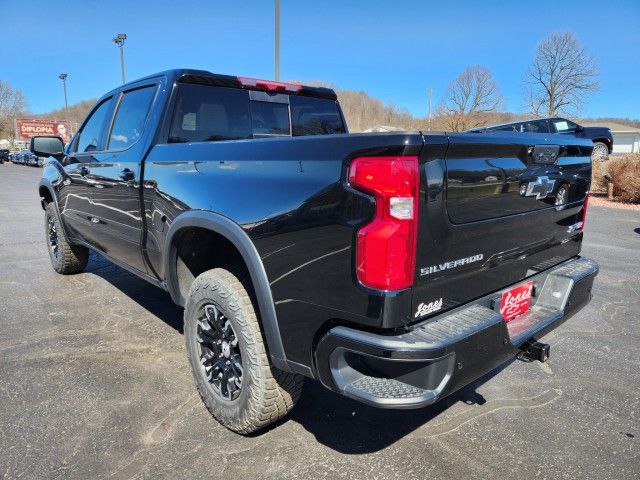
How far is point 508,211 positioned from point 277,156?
115 centimetres

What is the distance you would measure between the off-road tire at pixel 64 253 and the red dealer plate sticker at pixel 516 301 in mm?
4603

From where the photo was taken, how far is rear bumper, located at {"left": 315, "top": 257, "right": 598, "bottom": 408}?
178 centimetres

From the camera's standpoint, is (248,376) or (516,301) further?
(516,301)

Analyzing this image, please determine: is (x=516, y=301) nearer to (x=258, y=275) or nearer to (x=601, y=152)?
(x=258, y=275)

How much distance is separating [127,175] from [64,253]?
2535 mm

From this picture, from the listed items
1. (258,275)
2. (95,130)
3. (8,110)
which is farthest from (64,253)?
(8,110)

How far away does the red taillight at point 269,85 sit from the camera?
3.62 m

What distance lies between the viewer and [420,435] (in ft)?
8.34

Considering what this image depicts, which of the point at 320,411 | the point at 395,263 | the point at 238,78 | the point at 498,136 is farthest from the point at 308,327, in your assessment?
the point at 238,78

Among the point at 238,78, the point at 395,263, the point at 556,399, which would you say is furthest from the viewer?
the point at 238,78

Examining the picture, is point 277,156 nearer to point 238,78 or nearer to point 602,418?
point 238,78

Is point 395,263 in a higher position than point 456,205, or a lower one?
lower

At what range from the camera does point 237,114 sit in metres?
3.54

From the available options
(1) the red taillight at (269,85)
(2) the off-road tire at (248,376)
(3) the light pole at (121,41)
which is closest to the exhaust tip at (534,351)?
(2) the off-road tire at (248,376)
